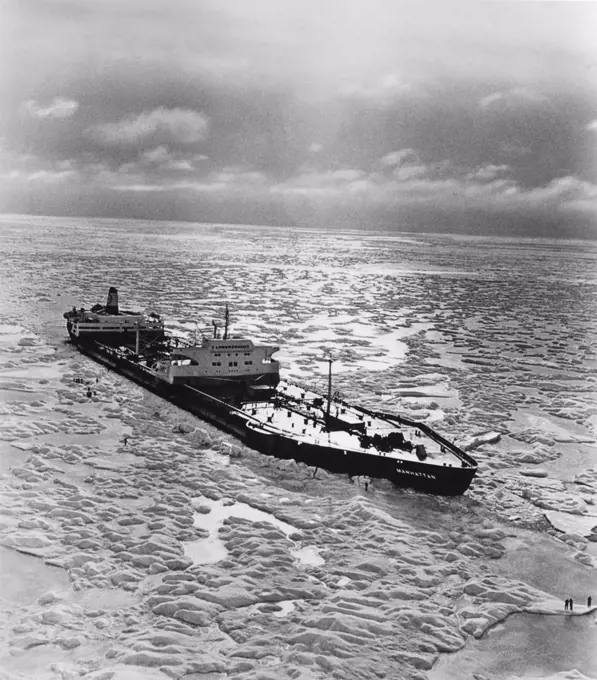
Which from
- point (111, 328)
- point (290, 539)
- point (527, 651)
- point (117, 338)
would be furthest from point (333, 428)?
point (111, 328)

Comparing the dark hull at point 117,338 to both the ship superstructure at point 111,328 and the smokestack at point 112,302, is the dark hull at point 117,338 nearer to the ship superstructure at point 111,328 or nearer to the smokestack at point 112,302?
the ship superstructure at point 111,328

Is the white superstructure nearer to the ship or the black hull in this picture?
the ship

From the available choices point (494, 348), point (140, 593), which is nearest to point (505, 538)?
point (140, 593)

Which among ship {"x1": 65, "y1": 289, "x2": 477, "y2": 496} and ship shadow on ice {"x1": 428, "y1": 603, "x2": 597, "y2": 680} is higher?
ship {"x1": 65, "y1": 289, "x2": 477, "y2": 496}

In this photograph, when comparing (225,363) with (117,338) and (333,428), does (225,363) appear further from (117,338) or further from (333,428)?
(117,338)

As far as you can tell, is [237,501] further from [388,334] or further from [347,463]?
[388,334]

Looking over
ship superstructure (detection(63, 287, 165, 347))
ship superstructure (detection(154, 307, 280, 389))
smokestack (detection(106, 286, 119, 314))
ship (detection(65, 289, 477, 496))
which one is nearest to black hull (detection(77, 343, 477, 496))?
ship (detection(65, 289, 477, 496))
